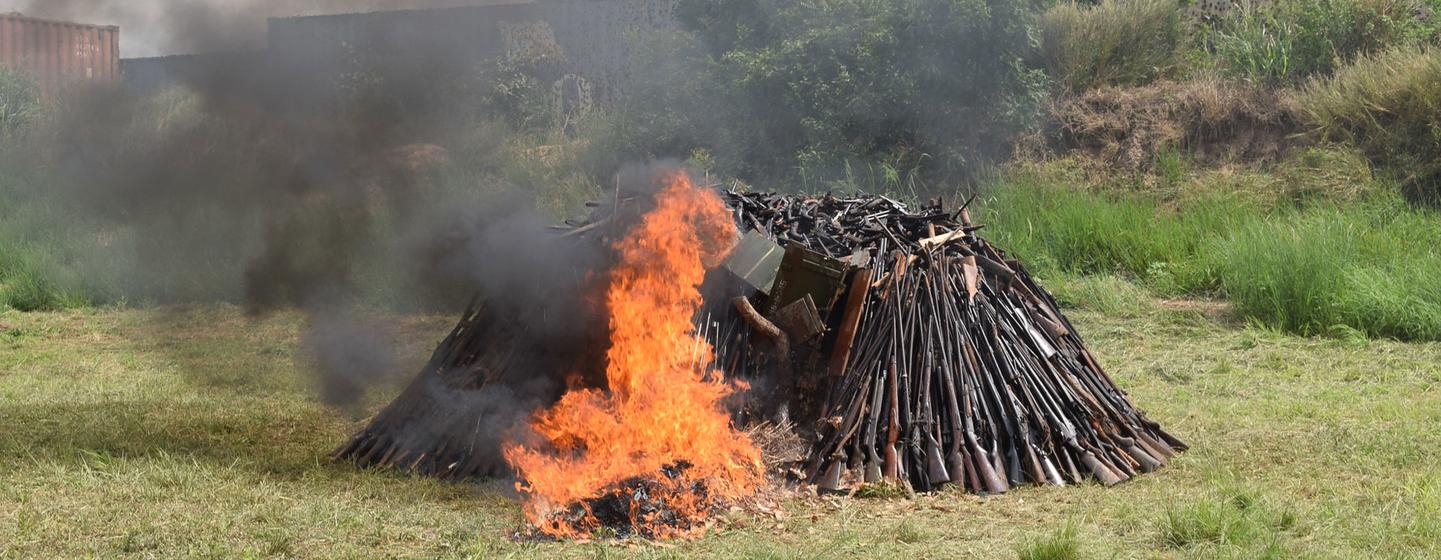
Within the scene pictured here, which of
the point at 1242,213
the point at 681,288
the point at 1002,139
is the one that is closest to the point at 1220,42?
the point at 1002,139

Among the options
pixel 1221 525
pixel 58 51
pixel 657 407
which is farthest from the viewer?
pixel 58 51

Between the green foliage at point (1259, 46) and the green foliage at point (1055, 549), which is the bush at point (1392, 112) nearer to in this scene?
the green foliage at point (1259, 46)

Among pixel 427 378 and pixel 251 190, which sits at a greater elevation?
pixel 251 190

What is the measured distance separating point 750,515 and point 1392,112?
13.0 m

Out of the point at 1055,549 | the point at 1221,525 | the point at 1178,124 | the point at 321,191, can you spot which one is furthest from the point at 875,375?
the point at 1178,124

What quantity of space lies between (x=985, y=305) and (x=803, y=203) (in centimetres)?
125

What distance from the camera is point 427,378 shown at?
6566 millimetres

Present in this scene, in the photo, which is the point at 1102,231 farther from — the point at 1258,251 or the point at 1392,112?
the point at 1392,112

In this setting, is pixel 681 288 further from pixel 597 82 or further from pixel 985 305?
pixel 597 82

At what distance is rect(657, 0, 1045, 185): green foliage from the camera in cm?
1573

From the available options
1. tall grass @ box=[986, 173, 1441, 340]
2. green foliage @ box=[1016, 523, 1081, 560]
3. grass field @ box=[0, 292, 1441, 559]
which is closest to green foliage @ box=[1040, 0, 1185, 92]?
tall grass @ box=[986, 173, 1441, 340]

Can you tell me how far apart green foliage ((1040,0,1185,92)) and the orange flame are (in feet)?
42.4

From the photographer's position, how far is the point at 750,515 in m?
5.49

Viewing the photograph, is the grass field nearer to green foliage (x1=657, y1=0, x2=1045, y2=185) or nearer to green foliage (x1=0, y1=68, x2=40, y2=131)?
green foliage (x1=0, y1=68, x2=40, y2=131)
